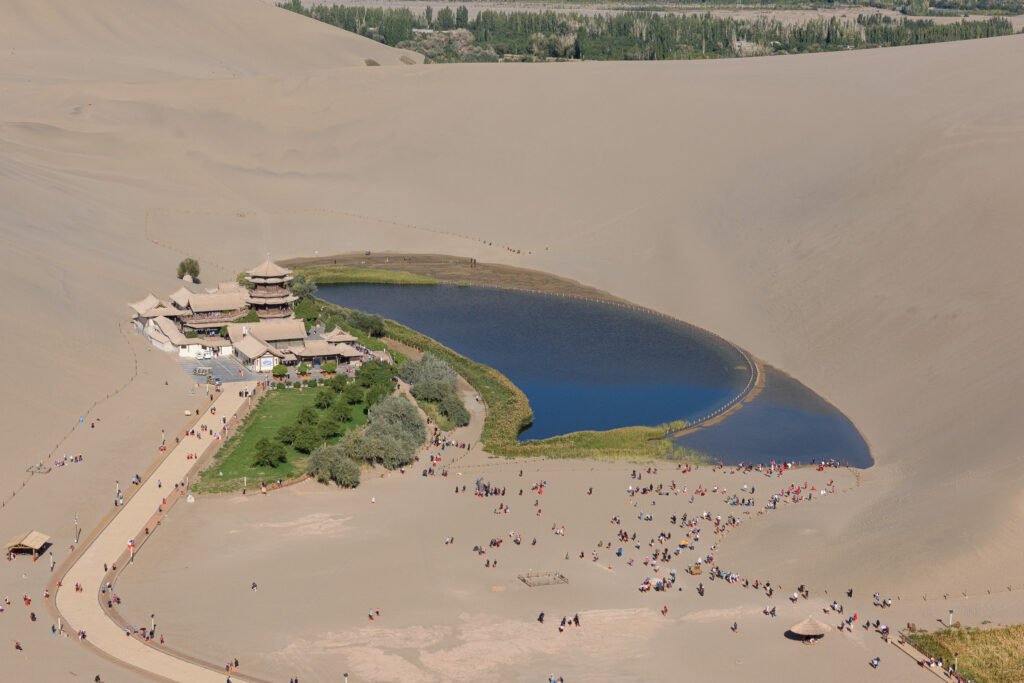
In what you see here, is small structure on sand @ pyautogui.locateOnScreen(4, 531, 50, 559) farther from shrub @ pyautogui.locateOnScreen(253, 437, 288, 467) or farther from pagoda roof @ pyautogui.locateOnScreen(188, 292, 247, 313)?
pagoda roof @ pyautogui.locateOnScreen(188, 292, 247, 313)

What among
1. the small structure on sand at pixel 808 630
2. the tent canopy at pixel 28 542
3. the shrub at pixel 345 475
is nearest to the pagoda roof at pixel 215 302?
the shrub at pixel 345 475

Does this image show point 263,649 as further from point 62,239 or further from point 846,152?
point 846,152

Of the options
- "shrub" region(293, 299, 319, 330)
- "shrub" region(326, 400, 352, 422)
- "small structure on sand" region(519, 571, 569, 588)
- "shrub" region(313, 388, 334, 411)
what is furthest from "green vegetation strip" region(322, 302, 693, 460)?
"small structure on sand" region(519, 571, 569, 588)

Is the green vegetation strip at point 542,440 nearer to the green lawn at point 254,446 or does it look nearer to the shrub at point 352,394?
the shrub at point 352,394

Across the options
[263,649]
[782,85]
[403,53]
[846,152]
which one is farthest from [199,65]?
[263,649]

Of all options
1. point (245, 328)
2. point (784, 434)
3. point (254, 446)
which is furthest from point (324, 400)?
point (784, 434)

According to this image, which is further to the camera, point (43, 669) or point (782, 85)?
point (782, 85)

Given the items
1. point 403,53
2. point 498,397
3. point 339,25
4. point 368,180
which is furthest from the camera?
point 339,25
